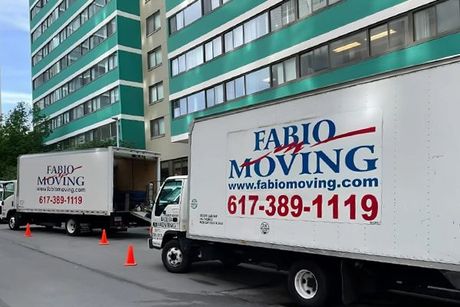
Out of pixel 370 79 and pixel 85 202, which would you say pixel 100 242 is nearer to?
pixel 85 202

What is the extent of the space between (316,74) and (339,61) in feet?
4.56

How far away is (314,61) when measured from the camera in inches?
956

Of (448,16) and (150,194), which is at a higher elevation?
(448,16)

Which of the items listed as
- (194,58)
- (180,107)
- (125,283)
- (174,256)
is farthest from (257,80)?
(125,283)

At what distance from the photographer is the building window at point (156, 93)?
4060 centimetres

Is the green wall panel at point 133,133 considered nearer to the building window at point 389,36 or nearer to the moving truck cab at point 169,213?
the building window at point 389,36

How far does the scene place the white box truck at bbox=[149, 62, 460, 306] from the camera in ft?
20.5

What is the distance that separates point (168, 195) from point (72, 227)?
416 inches

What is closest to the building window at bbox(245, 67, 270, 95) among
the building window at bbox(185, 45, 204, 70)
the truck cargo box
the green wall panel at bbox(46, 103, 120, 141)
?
the building window at bbox(185, 45, 204, 70)

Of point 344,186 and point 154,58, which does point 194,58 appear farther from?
point 344,186

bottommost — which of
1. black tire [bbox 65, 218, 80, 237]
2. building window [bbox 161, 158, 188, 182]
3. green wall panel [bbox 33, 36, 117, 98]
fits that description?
black tire [bbox 65, 218, 80, 237]

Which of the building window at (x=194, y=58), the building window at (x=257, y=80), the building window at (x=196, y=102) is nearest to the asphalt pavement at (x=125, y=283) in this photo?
the building window at (x=257, y=80)

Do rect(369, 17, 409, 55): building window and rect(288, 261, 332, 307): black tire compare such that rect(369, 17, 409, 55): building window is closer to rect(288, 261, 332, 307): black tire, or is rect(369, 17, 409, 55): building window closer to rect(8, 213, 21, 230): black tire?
rect(288, 261, 332, 307): black tire

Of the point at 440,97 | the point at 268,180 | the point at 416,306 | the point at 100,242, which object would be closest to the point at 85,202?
the point at 100,242
